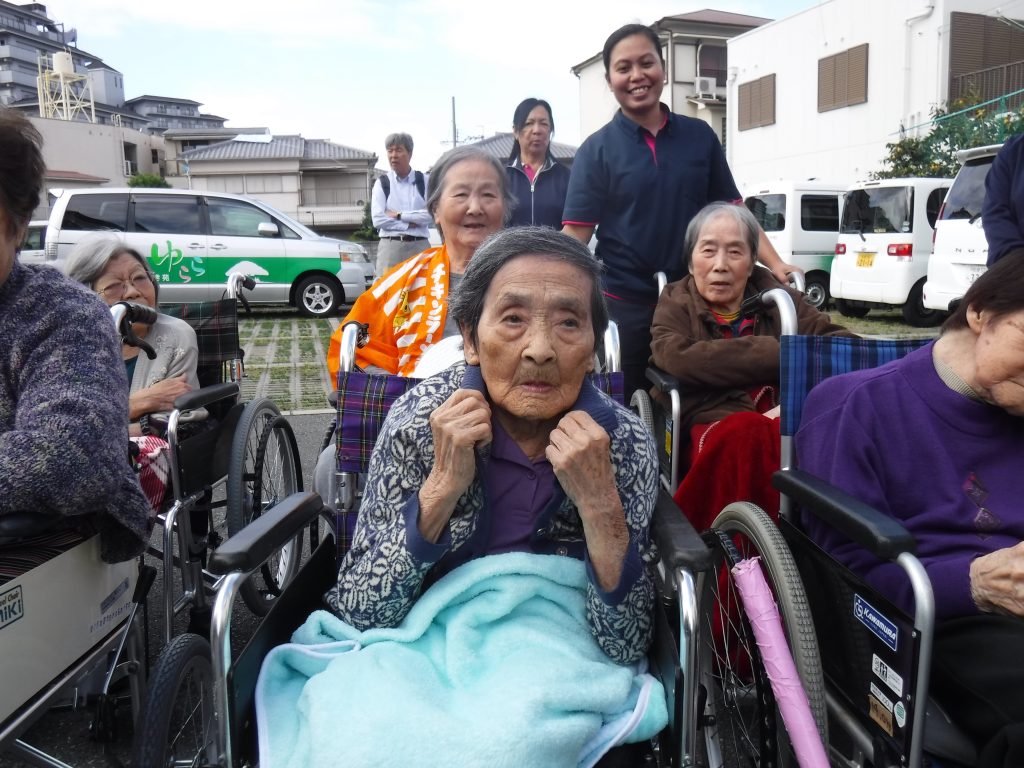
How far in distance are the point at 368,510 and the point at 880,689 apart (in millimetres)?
1060

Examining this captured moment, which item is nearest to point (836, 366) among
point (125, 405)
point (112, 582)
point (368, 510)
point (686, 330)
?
point (686, 330)

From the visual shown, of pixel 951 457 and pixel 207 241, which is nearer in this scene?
pixel 951 457

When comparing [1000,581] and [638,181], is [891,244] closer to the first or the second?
[638,181]

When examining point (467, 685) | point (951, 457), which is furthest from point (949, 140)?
point (467, 685)

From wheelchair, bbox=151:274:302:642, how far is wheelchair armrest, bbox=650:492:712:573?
162 centimetres

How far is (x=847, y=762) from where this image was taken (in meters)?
1.73

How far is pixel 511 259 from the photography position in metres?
1.73

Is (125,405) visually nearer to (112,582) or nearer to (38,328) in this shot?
(38,328)

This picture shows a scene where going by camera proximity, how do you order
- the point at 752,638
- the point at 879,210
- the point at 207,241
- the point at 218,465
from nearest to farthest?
the point at 752,638 → the point at 218,465 → the point at 207,241 → the point at 879,210

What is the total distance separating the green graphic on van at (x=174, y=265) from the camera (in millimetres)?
10961

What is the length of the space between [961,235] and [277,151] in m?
32.5

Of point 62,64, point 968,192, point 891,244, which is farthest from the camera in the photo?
point 62,64

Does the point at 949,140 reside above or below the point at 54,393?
above

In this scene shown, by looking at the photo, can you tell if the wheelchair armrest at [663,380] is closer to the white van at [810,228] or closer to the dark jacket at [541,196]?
the dark jacket at [541,196]
